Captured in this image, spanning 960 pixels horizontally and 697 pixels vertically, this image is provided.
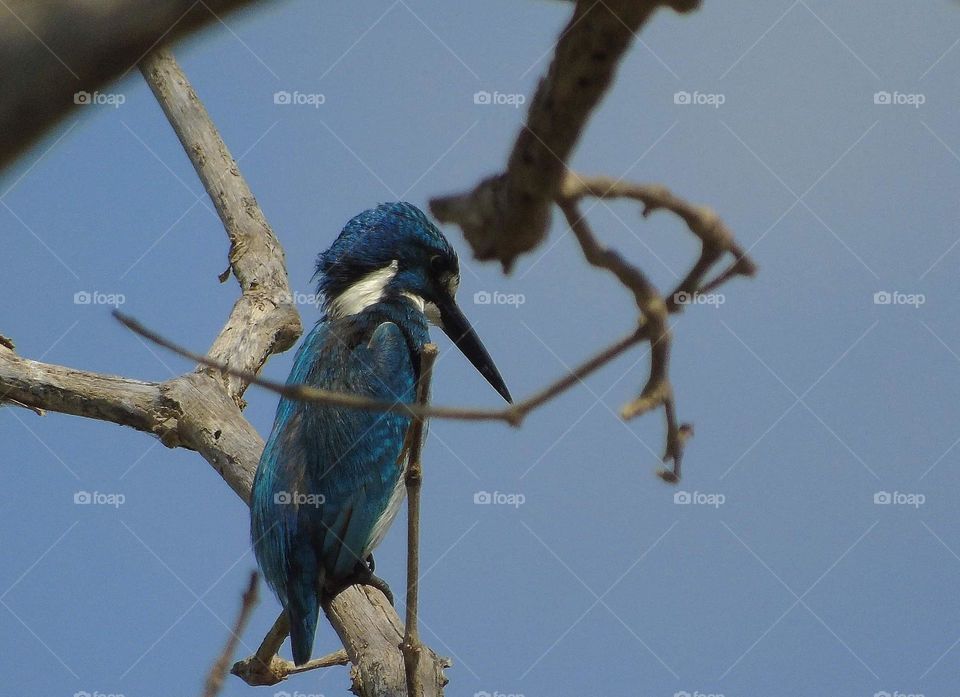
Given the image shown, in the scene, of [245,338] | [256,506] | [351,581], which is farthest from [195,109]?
[351,581]

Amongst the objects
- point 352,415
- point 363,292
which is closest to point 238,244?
point 363,292

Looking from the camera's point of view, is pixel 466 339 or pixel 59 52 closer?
pixel 59 52

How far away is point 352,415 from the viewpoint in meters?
3.98

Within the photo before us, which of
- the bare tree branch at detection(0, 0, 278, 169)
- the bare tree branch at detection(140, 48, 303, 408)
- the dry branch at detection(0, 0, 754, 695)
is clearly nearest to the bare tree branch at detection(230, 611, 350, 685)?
the dry branch at detection(0, 0, 754, 695)

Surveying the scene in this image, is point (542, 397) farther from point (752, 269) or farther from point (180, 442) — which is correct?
point (180, 442)

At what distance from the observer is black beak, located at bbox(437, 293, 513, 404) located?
189 inches

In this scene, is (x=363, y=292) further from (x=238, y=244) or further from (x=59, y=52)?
(x=59, y=52)

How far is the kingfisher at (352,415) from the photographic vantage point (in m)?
3.61

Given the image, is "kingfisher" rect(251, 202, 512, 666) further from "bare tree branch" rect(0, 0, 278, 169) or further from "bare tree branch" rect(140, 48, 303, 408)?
"bare tree branch" rect(0, 0, 278, 169)

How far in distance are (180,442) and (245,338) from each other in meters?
0.53

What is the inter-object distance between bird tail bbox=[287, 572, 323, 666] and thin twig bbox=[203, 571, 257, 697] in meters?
1.70

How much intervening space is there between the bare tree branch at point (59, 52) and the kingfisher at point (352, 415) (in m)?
2.52

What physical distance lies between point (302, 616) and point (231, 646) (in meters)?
1.83

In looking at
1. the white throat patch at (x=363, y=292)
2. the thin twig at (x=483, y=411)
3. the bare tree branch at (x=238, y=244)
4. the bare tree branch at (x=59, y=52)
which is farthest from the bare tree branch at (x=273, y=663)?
the bare tree branch at (x=59, y=52)
